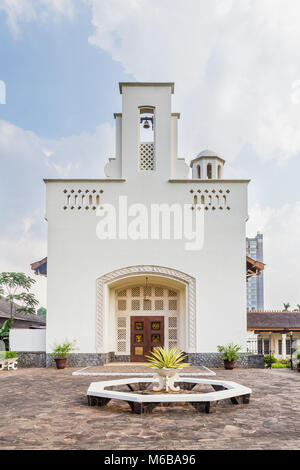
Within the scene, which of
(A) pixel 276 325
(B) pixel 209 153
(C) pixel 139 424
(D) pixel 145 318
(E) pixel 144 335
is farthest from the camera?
(A) pixel 276 325

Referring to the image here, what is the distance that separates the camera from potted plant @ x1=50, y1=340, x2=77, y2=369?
1404 cm

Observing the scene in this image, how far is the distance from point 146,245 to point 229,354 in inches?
179

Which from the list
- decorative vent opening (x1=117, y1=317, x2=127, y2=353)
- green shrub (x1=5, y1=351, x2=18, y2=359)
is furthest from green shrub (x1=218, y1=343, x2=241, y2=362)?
green shrub (x1=5, y1=351, x2=18, y2=359)

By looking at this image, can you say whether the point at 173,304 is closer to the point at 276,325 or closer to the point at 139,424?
the point at 276,325

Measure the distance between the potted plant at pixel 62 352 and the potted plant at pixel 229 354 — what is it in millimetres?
4931

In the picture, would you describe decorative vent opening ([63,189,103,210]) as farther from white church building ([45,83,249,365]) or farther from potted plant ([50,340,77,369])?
potted plant ([50,340,77,369])

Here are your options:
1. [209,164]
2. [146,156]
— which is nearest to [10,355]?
[146,156]

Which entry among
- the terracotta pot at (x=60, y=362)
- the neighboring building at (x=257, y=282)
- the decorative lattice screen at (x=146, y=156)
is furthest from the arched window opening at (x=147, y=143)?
the neighboring building at (x=257, y=282)

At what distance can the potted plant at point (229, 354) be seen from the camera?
1397 cm

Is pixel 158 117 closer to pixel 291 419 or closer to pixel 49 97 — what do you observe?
pixel 49 97

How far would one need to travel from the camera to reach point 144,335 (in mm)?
16391

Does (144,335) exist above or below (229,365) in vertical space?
above
